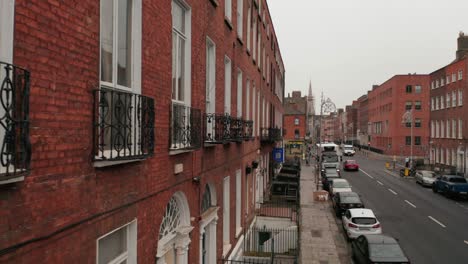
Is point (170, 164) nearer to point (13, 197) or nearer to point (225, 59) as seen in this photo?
point (13, 197)

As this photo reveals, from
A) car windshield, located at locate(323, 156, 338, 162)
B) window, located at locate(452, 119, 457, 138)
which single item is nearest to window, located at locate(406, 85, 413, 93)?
car windshield, located at locate(323, 156, 338, 162)

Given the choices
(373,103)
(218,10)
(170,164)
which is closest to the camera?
(170,164)

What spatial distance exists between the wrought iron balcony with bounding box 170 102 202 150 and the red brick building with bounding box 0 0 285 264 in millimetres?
31

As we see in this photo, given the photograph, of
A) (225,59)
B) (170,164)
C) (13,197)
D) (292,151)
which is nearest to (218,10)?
(225,59)

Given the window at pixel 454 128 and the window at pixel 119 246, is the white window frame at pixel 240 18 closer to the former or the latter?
the window at pixel 119 246

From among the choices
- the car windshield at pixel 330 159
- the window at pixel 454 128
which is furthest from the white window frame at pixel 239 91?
the car windshield at pixel 330 159

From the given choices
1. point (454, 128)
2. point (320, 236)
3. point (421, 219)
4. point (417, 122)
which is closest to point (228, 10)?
point (320, 236)

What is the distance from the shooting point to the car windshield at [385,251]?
12.5 meters

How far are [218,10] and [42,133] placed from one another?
7.51 metres

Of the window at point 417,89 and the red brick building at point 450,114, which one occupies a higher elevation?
the window at point 417,89

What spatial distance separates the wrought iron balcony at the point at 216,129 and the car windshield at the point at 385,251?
6.54 metres

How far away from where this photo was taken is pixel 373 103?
89.9 meters

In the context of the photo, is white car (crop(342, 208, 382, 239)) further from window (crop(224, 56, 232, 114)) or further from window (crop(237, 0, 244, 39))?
window (crop(237, 0, 244, 39))

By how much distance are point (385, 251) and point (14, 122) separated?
493 inches
